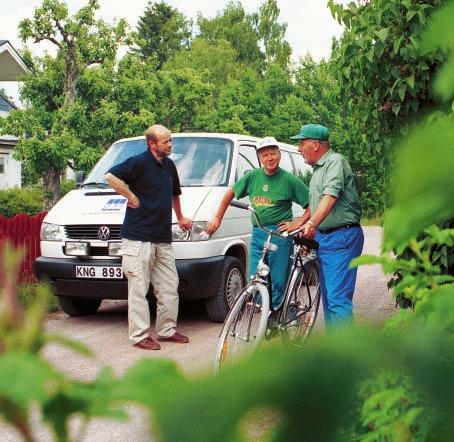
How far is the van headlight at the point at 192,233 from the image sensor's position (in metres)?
6.33

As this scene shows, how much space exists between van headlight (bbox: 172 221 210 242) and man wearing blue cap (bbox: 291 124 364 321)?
154cm

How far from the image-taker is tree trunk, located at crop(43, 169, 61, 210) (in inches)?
821

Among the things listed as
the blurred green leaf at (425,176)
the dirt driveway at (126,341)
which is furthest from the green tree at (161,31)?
the blurred green leaf at (425,176)

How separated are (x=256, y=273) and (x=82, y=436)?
4.87m

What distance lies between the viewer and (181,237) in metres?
6.37

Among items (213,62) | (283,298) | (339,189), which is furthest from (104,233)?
(213,62)

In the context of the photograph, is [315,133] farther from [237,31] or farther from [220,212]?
[237,31]

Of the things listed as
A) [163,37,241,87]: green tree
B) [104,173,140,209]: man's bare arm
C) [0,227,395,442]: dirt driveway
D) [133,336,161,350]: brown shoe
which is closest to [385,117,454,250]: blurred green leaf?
[0,227,395,442]: dirt driveway

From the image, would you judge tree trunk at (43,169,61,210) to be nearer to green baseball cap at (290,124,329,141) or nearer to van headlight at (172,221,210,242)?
van headlight at (172,221,210,242)

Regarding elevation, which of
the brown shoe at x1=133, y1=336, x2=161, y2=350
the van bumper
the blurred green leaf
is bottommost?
the brown shoe at x1=133, y1=336, x2=161, y2=350

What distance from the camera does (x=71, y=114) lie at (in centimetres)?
2038

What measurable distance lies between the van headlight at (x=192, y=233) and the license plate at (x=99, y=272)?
57 cm

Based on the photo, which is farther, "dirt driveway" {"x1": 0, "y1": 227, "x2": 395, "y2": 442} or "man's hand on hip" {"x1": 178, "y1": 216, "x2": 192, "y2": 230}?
"man's hand on hip" {"x1": 178, "y1": 216, "x2": 192, "y2": 230}

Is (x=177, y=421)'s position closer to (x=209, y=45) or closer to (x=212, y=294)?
(x=212, y=294)
